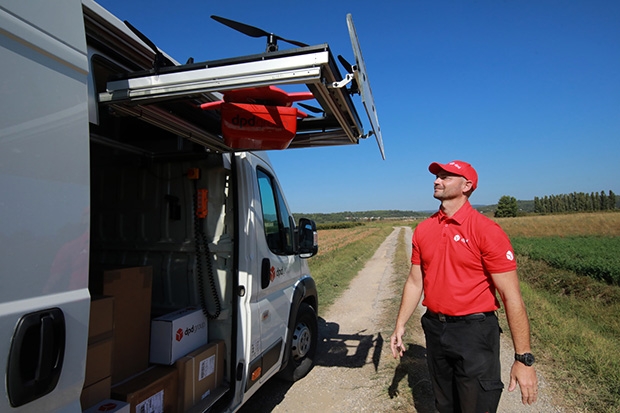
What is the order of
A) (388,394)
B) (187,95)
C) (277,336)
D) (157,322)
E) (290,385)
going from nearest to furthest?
(187,95) → (157,322) → (277,336) → (388,394) → (290,385)

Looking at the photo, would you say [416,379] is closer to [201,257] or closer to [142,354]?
[201,257]

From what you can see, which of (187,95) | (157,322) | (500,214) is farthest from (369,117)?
(500,214)

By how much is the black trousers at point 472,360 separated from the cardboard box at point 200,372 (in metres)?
1.74

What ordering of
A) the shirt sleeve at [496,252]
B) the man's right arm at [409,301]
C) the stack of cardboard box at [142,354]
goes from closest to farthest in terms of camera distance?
1. the stack of cardboard box at [142,354]
2. the shirt sleeve at [496,252]
3. the man's right arm at [409,301]

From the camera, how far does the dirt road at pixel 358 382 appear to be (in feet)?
12.7

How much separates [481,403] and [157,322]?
230cm

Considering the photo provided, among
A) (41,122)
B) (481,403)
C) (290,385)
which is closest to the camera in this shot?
(41,122)

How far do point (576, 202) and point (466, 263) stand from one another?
131m

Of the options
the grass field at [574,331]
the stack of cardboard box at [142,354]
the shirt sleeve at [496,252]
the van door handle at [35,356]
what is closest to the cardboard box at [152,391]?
the stack of cardboard box at [142,354]

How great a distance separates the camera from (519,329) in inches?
91.4

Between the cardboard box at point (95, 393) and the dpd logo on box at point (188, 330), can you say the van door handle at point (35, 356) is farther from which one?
the dpd logo on box at point (188, 330)

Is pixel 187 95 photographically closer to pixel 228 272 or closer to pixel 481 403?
pixel 228 272

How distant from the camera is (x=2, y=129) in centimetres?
116

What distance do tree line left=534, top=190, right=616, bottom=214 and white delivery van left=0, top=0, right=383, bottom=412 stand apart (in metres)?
119
